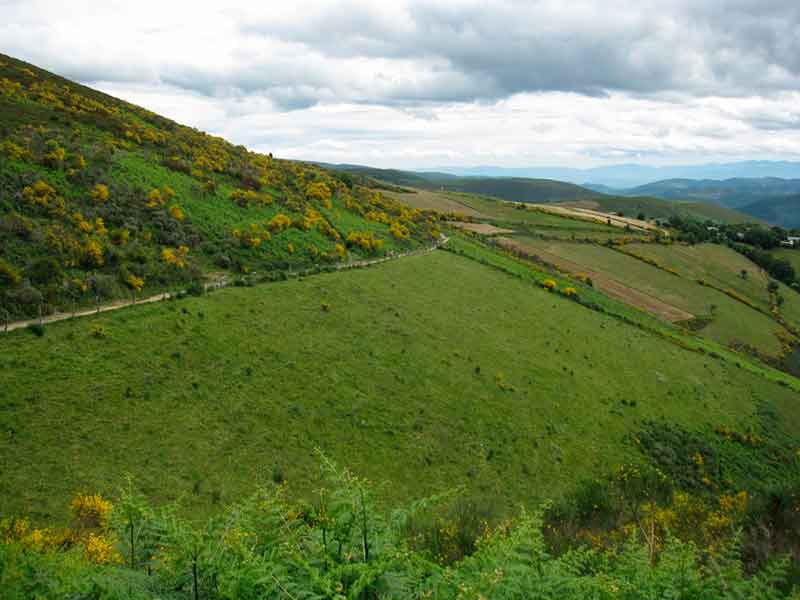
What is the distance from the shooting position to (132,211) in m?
37.9

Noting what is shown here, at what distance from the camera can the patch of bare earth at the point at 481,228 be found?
295 ft

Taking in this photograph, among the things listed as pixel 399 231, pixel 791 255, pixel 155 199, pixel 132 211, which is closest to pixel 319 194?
pixel 399 231

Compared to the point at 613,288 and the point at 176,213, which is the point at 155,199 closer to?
the point at 176,213

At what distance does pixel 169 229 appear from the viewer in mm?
38656

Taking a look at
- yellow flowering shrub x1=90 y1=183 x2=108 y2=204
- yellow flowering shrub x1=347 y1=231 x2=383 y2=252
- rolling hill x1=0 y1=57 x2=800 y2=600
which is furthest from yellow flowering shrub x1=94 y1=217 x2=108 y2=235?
yellow flowering shrub x1=347 y1=231 x2=383 y2=252

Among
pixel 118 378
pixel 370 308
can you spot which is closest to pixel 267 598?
pixel 118 378

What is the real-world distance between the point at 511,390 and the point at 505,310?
14.0 meters

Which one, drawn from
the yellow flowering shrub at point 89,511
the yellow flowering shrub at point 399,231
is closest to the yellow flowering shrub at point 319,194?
the yellow flowering shrub at point 399,231

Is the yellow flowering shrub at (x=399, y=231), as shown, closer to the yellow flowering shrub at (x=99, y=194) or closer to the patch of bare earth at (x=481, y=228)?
the patch of bare earth at (x=481, y=228)

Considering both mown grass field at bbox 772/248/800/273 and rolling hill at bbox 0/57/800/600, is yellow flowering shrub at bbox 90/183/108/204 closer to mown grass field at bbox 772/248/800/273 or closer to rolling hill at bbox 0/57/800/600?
rolling hill at bbox 0/57/800/600

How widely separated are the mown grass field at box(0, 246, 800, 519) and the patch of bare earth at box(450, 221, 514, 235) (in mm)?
44941

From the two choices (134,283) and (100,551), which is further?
(134,283)

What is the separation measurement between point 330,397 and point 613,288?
Answer: 54957 mm

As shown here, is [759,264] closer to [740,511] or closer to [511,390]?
[511,390]
